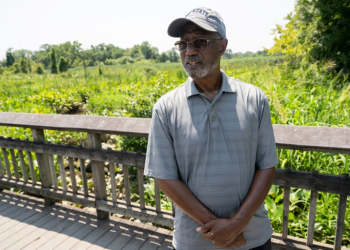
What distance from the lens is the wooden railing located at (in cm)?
157

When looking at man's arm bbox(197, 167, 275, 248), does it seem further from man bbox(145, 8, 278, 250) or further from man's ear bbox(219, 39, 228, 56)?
man's ear bbox(219, 39, 228, 56)

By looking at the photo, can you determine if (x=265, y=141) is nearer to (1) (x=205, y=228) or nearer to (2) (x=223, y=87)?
(2) (x=223, y=87)

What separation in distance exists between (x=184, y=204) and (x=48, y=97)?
7.88 m

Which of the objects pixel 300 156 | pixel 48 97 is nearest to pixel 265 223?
pixel 300 156

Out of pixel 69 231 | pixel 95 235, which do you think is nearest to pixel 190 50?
pixel 95 235

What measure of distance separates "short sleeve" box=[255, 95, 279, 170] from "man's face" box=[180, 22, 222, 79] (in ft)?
1.03

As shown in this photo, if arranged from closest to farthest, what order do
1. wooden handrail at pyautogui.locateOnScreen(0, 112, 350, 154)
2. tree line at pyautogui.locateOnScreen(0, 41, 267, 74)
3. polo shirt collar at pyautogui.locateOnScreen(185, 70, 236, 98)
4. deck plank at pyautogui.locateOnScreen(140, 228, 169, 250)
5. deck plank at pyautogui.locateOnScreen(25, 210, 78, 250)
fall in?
polo shirt collar at pyautogui.locateOnScreen(185, 70, 236, 98) < wooden handrail at pyautogui.locateOnScreen(0, 112, 350, 154) < deck plank at pyautogui.locateOnScreen(140, 228, 169, 250) < deck plank at pyautogui.locateOnScreen(25, 210, 78, 250) < tree line at pyautogui.locateOnScreen(0, 41, 267, 74)

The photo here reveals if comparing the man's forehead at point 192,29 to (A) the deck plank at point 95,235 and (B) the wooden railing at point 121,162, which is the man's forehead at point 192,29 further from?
(A) the deck plank at point 95,235

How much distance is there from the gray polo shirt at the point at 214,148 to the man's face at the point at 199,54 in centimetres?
9

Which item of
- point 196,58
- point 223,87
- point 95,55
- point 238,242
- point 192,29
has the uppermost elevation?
point 95,55

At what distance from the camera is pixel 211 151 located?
3.99 ft

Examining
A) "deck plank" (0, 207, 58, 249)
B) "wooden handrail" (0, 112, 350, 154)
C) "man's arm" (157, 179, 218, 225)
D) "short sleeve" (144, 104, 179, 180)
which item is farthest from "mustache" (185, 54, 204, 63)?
"deck plank" (0, 207, 58, 249)

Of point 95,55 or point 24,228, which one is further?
point 95,55

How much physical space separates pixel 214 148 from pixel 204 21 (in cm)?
59
